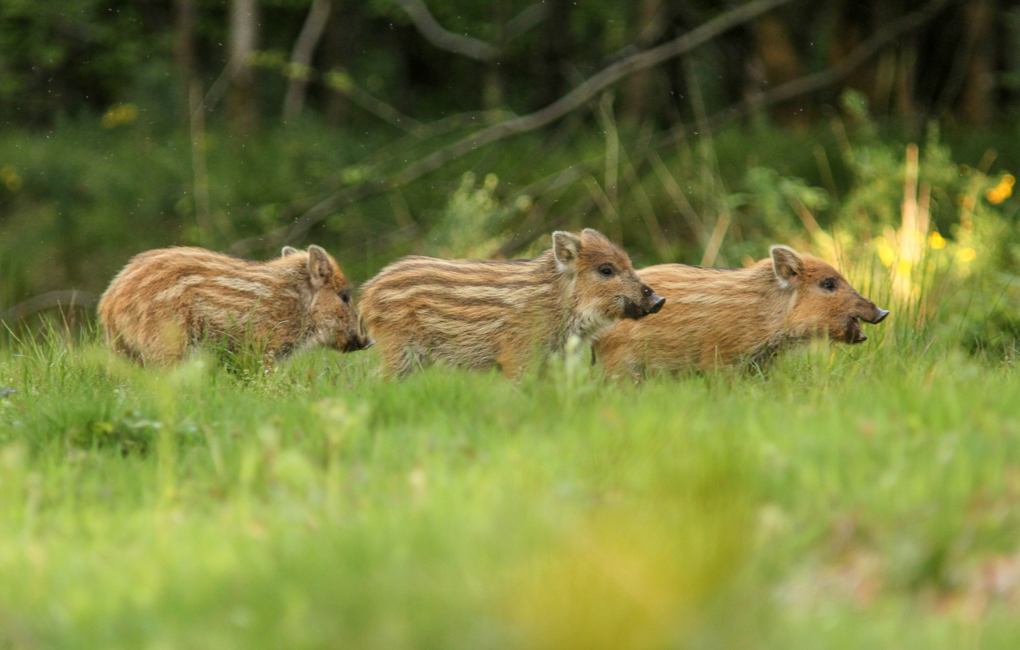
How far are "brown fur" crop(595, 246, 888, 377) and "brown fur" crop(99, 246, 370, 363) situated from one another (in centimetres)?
170

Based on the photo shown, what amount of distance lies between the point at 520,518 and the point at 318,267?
4.19 metres

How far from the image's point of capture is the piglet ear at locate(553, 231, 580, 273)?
6.70m

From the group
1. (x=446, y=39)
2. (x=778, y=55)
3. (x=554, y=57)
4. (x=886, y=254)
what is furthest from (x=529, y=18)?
(x=886, y=254)

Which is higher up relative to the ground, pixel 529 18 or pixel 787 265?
pixel 529 18

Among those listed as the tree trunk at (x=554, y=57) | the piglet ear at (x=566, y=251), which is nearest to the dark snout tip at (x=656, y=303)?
the piglet ear at (x=566, y=251)

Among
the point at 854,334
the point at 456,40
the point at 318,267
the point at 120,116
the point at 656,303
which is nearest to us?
the point at 656,303

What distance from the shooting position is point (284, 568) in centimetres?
304

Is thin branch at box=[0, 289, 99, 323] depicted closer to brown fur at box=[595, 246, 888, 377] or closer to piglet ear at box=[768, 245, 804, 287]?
brown fur at box=[595, 246, 888, 377]

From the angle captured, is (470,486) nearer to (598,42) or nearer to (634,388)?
(634,388)

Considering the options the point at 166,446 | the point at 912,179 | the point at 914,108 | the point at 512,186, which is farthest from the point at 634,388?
the point at 914,108

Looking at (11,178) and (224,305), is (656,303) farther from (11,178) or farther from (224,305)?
(11,178)

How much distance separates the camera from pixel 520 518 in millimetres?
3152

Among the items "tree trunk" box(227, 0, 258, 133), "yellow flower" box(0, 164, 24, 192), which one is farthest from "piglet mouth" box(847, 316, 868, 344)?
"yellow flower" box(0, 164, 24, 192)

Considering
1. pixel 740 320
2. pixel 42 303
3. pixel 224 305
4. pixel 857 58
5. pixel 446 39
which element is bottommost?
pixel 42 303
